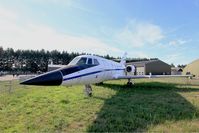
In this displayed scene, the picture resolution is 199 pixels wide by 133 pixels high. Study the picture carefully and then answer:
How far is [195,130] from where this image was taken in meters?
6.38

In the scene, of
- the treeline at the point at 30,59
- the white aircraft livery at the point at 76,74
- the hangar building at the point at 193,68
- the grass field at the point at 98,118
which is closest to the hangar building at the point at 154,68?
the hangar building at the point at 193,68

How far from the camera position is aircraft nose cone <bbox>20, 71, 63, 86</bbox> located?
830cm

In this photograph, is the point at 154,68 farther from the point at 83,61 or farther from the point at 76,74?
the point at 76,74

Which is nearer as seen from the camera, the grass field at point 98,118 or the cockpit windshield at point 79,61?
the grass field at point 98,118

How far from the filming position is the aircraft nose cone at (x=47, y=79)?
27.2 feet

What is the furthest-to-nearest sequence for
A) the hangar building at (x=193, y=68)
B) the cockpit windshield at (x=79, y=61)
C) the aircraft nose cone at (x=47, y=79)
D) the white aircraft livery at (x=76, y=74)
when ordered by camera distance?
1. the hangar building at (x=193, y=68)
2. the cockpit windshield at (x=79, y=61)
3. the white aircraft livery at (x=76, y=74)
4. the aircraft nose cone at (x=47, y=79)

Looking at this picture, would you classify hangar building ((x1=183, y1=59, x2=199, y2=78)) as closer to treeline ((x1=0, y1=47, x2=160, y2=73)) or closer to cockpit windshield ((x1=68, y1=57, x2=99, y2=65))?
treeline ((x1=0, y1=47, x2=160, y2=73))

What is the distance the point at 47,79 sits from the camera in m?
8.58

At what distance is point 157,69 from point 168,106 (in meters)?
67.5

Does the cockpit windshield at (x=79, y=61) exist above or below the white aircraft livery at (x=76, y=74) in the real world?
above

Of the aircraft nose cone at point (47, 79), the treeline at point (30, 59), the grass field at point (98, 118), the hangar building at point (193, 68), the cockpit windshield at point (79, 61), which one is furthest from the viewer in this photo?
the treeline at point (30, 59)

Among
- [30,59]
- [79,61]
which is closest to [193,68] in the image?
[79,61]

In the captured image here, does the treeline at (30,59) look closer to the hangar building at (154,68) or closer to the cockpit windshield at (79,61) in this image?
the hangar building at (154,68)

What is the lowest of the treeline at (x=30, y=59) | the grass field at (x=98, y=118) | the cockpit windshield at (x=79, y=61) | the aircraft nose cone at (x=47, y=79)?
the grass field at (x=98, y=118)
